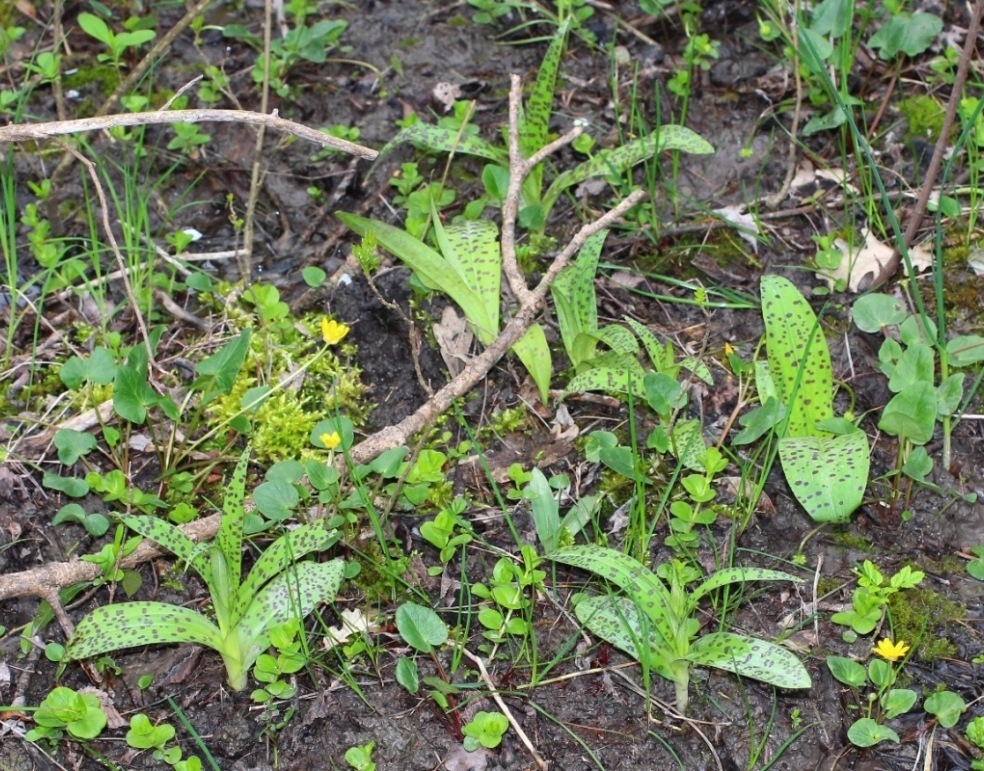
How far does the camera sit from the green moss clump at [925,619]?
2387 millimetres

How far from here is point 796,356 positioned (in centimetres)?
285

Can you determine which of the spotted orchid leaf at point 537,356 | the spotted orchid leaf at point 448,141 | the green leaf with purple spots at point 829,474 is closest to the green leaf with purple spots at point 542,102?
the spotted orchid leaf at point 448,141

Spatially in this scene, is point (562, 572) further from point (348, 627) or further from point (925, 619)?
point (925, 619)

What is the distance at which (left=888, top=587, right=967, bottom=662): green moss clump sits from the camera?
2.39 metres

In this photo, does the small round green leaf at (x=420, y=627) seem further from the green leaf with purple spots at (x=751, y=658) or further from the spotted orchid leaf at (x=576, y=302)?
the spotted orchid leaf at (x=576, y=302)

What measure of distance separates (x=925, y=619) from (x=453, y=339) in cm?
159

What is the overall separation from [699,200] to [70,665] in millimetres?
2504

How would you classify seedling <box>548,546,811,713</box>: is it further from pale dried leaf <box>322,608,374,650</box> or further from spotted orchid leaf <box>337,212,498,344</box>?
spotted orchid leaf <box>337,212,498,344</box>

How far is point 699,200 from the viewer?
3549 millimetres

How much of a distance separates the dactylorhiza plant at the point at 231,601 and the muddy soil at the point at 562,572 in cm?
15

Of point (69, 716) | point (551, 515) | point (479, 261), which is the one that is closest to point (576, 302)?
point (479, 261)

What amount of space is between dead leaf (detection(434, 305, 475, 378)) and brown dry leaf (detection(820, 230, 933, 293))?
120 cm

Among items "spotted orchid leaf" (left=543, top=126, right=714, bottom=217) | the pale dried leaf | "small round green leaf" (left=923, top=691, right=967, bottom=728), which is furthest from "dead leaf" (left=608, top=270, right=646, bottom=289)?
"small round green leaf" (left=923, top=691, right=967, bottom=728)

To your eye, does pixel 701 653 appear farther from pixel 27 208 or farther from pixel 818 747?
pixel 27 208
